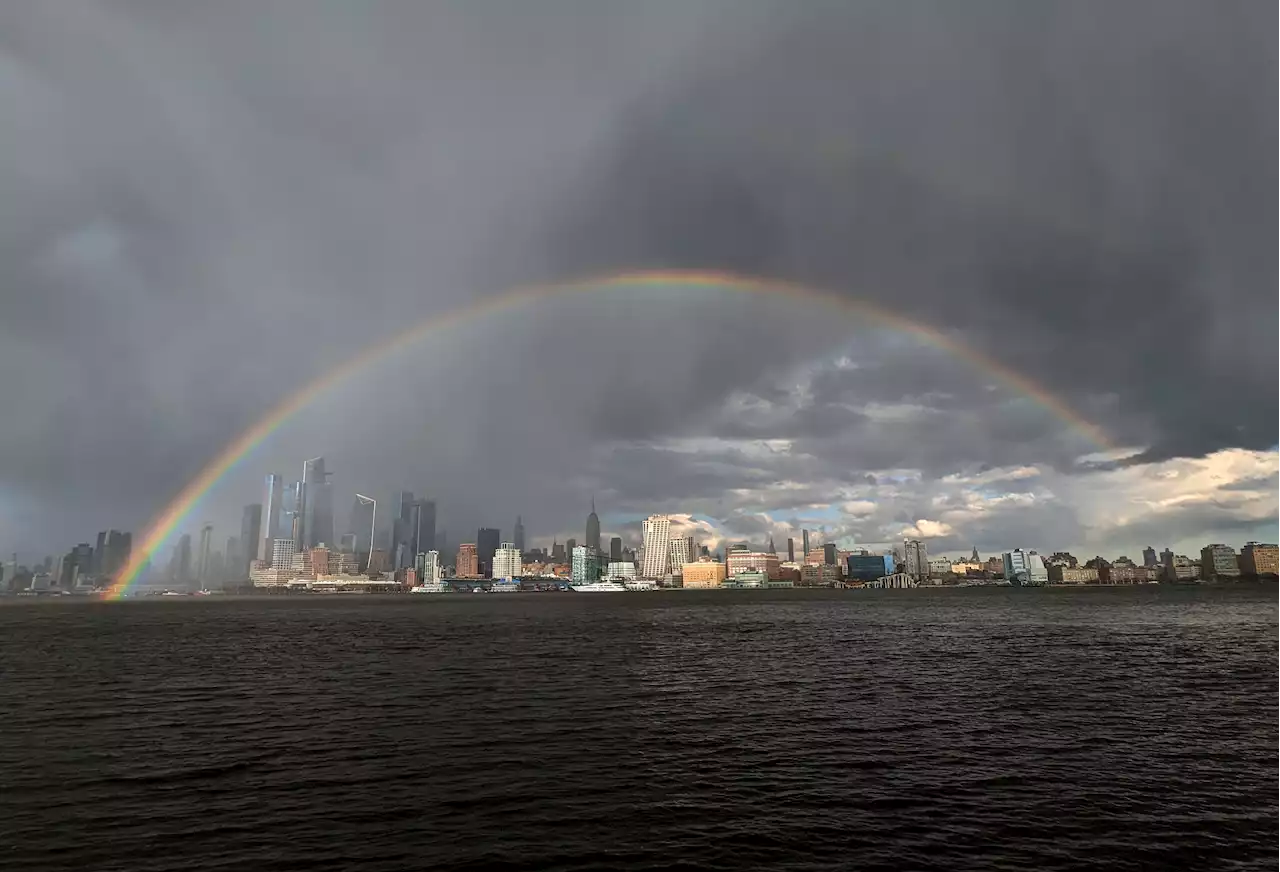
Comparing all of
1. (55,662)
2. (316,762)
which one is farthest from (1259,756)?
(55,662)

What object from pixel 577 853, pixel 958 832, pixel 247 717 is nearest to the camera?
pixel 577 853

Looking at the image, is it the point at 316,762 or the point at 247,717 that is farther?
the point at 247,717

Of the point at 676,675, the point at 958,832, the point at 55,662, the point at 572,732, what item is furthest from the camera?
the point at 55,662

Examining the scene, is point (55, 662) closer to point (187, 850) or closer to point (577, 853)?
point (187, 850)

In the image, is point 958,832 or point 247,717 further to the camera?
point 247,717

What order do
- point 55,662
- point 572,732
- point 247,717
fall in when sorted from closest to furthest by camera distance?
point 572,732 < point 247,717 < point 55,662

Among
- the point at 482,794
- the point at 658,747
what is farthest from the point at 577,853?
the point at 658,747

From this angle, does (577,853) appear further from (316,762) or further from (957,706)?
(957,706)
